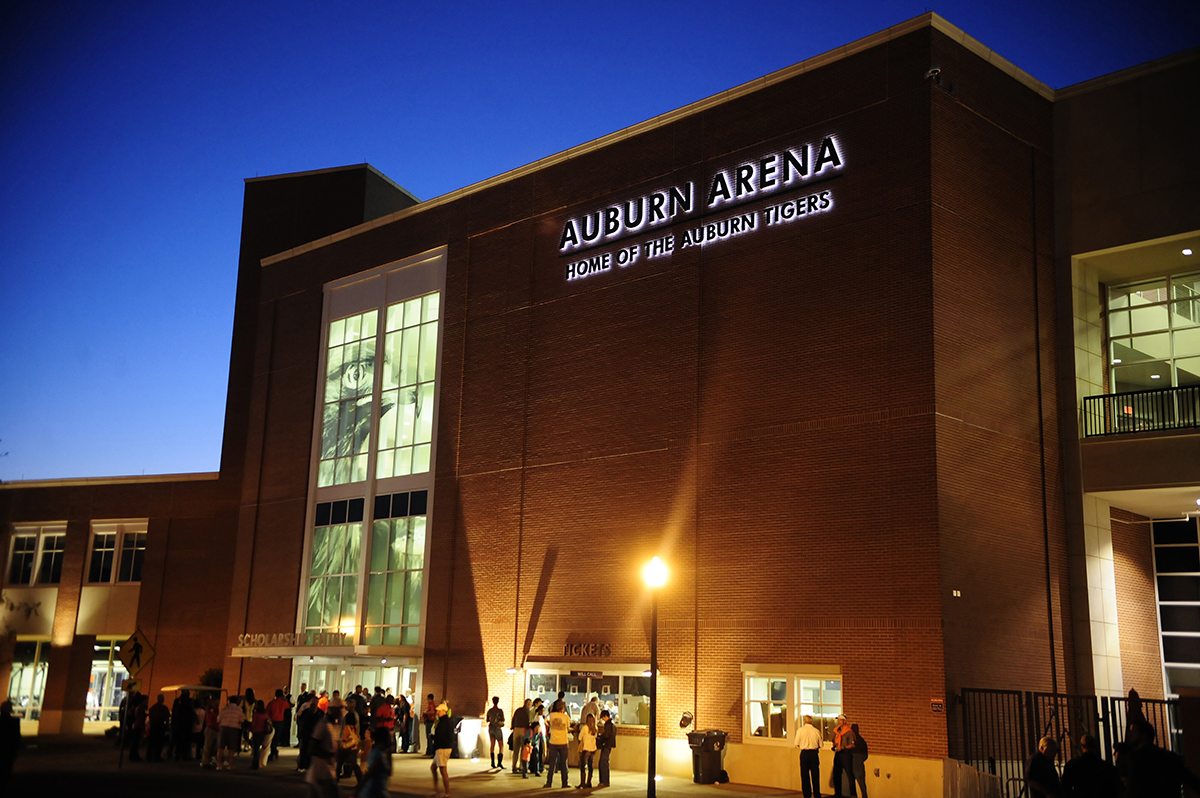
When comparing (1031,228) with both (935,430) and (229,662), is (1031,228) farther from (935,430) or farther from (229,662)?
(229,662)

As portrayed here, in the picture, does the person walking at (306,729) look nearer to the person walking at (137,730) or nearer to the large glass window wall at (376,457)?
the person walking at (137,730)

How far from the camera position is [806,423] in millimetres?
27484

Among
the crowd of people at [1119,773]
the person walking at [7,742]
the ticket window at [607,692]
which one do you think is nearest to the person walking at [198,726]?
the ticket window at [607,692]

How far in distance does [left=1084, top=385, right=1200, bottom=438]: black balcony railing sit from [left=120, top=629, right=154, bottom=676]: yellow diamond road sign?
23.3 metres

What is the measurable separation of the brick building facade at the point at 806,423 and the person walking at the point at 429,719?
1488mm

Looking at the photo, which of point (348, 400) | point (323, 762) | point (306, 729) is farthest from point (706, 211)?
point (323, 762)

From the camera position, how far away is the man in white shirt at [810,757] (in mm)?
23500

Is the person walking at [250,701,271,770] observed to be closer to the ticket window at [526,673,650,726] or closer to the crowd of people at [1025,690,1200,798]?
the ticket window at [526,673,650,726]

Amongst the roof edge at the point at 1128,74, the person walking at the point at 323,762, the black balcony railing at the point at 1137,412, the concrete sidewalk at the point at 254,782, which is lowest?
the concrete sidewalk at the point at 254,782

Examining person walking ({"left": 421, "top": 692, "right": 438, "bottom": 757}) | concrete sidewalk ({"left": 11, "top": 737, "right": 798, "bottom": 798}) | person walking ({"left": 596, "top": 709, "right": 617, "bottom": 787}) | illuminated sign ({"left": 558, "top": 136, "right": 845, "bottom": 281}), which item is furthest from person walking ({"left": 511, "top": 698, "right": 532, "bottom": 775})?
illuminated sign ({"left": 558, "top": 136, "right": 845, "bottom": 281})

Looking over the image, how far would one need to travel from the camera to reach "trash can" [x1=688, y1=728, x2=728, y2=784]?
26.6m

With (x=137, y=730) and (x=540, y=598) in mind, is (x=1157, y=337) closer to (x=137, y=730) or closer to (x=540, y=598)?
(x=540, y=598)

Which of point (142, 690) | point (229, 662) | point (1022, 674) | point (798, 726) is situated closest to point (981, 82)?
point (1022, 674)

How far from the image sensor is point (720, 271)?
3042cm
